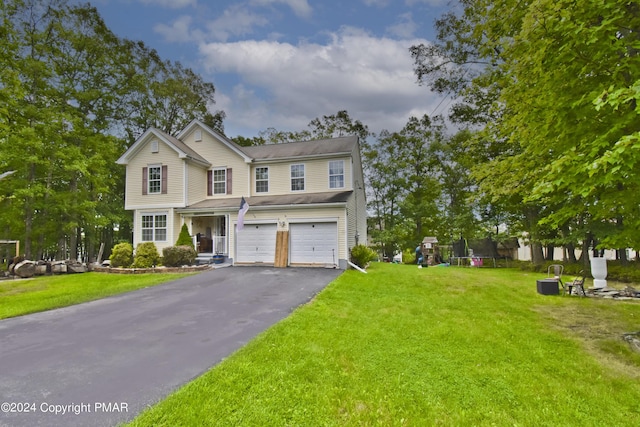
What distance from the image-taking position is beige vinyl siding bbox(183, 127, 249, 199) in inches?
696

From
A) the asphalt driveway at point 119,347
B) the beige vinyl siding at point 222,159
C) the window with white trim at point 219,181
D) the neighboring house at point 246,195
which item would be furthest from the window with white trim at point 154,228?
the asphalt driveway at point 119,347

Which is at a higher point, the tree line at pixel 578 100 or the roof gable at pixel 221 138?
the roof gable at pixel 221 138

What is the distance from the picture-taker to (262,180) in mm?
17688

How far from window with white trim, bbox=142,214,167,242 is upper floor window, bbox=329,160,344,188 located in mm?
9039

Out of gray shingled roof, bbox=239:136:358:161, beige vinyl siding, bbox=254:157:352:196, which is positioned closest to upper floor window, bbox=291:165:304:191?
beige vinyl siding, bbox=254:157:352:196

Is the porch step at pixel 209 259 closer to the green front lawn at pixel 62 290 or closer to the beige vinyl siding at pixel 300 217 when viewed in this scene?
the beige vinyl siding at pixel 300 217

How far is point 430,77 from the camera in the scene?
63.1ft

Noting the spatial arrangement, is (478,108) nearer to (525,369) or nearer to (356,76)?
(356,76)

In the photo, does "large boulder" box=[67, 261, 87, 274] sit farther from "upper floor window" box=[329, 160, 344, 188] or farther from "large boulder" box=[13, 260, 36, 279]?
"upper floor window" box=[329, 160, 344, 188]

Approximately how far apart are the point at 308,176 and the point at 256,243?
4513 mm

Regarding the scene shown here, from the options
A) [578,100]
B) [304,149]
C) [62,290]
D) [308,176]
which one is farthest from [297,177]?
[578,100]

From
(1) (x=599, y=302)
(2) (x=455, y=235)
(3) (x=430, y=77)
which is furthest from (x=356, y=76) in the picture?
(1) (x=599, y=302)

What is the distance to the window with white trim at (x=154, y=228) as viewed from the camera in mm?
16714

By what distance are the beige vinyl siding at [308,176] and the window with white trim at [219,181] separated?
168 cm
